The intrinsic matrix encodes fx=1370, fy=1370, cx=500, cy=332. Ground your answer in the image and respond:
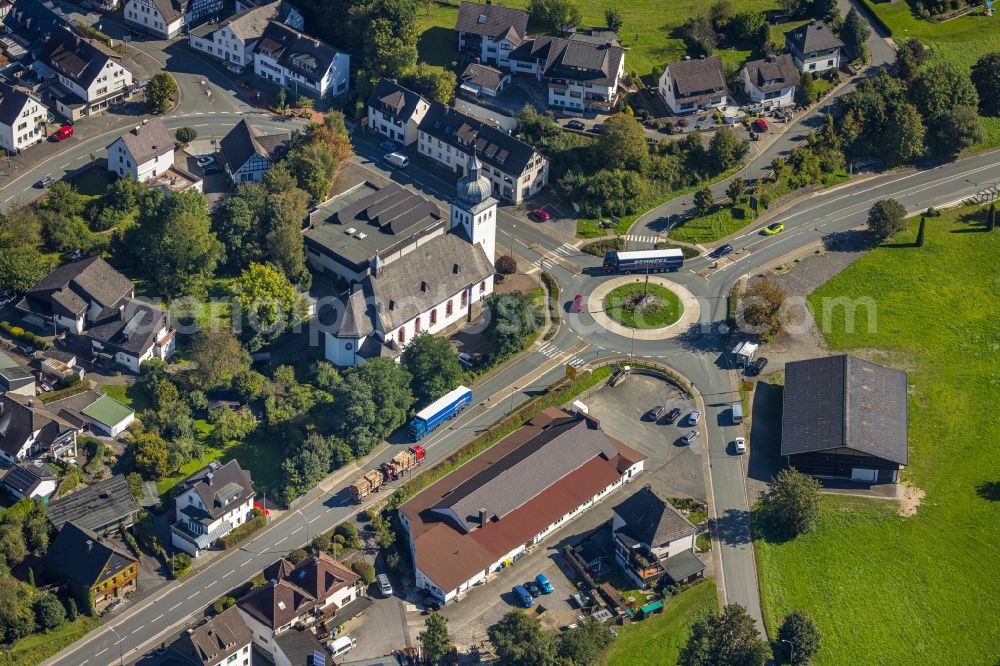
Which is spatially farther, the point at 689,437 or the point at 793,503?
the point at 689,437

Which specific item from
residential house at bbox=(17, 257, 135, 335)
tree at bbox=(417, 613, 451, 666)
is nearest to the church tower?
residential house at bbox=(17, 257, 135, 335)

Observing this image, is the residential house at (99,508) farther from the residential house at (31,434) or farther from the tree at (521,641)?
the tree at (521,641)

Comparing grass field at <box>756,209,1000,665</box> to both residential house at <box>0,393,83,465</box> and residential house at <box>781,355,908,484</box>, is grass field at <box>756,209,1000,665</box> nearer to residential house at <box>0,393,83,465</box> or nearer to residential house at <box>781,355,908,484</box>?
residential house at <box>781,355,908,484</box>

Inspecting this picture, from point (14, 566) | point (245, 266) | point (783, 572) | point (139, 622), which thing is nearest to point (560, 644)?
point (783, 572)

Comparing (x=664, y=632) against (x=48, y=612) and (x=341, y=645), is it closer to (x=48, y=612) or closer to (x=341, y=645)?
(x=341, y=645)

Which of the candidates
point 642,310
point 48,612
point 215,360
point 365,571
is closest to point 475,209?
point 642,310

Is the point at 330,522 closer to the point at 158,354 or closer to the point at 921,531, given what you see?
the point at 158,354
